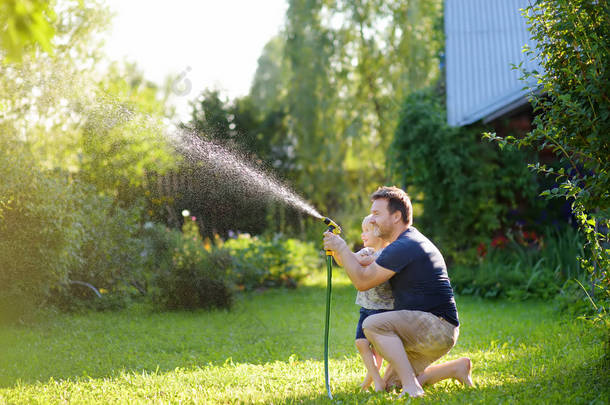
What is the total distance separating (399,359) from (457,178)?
278 inches

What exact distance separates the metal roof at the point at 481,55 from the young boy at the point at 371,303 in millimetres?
6170

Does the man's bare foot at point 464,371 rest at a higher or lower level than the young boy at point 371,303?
lower

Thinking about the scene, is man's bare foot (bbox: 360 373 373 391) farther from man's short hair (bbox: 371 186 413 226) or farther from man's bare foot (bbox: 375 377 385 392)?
man's short hair (bbox: 371 186 413 226)

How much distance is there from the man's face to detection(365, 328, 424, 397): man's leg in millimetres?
707

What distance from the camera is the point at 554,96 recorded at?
3.87m

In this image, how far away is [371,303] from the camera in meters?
4.08

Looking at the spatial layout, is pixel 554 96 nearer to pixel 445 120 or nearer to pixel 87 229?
pixel 87 229

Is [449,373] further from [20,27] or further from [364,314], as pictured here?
[20,27]

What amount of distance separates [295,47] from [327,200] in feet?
17.2

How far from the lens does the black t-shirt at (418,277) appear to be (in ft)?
12.3

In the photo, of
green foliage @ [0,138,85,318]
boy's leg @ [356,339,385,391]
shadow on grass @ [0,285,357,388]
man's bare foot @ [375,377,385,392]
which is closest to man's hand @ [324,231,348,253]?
boy's leg @ [356,339,385,391]

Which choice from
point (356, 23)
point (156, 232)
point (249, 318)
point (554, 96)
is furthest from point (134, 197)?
point (356, 23)

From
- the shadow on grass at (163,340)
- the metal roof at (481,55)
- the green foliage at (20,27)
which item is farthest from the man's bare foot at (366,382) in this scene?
the metal roof at (481,55)

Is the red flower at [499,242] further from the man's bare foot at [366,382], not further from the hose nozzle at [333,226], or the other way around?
the hose nozzle at [333,226]
